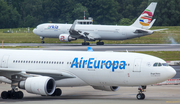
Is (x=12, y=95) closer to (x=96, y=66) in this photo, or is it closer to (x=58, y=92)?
(x=58, y=92)

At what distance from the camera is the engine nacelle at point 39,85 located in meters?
24.4

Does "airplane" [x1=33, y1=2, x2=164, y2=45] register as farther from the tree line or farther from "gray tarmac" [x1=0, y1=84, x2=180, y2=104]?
the tree line

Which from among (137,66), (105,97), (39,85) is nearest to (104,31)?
(105,97)

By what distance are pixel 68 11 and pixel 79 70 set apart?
139 meters

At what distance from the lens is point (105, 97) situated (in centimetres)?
2678

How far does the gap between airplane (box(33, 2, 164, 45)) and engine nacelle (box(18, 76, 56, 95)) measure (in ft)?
165

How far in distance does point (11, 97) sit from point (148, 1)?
140 meters

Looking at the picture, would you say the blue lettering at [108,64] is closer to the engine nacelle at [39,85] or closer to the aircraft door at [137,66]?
the aircraft door at [137,66]

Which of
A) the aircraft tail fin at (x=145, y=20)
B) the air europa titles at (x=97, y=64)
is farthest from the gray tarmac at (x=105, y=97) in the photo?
the aircraft tail fin at (x=145, y=20)

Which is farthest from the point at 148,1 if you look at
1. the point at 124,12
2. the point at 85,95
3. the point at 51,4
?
the point at 85,95

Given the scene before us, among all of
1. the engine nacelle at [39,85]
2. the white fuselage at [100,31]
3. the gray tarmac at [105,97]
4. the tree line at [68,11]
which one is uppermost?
the tree line at [68,11]

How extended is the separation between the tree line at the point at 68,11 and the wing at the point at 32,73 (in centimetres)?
12872

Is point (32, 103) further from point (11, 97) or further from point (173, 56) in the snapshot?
point (173, 56)

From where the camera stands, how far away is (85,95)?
2802cm
